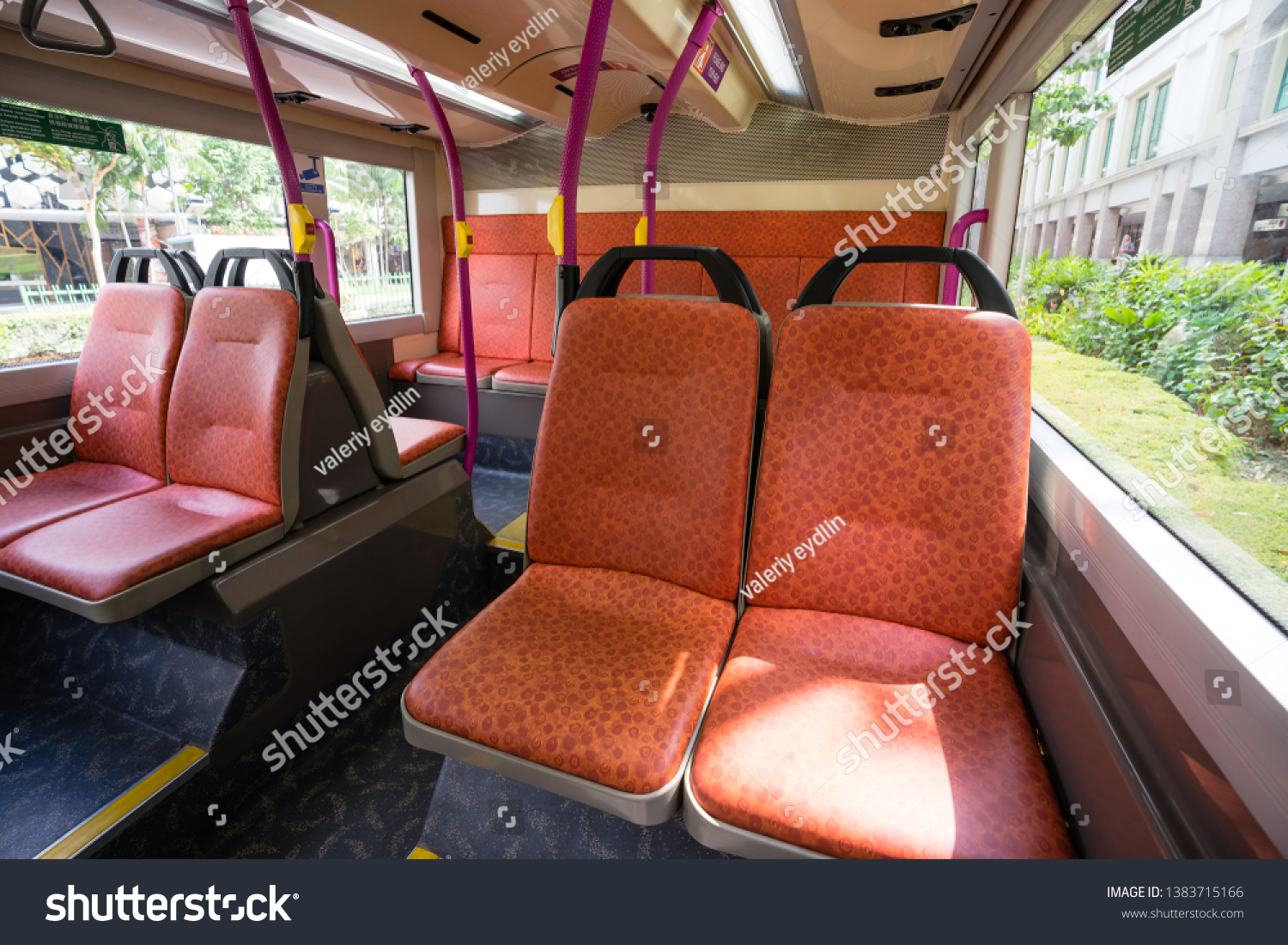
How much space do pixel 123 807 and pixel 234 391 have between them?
4.01 feet

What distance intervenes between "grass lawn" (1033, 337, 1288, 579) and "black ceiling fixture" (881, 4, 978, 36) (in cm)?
138

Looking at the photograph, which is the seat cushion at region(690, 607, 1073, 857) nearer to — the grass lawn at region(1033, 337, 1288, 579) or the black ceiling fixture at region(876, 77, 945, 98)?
the grass lawn at region(1033, 337, 1288, 579)

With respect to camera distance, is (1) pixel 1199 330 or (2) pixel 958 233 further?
(2) pixel 958 233

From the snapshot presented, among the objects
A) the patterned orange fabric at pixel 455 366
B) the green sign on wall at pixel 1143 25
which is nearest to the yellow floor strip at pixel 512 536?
the patterned orange fabric at pixel 455 366

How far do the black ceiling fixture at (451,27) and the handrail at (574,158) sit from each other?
3.20 ft

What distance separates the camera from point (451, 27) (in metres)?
2.67

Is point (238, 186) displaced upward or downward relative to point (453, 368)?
upward

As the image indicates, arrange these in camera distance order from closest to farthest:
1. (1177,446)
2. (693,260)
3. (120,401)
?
(1177,446) → (693,260) → (120,401)

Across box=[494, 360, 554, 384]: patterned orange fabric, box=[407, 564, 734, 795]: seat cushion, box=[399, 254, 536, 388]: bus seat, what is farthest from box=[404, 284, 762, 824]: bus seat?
box=[399, 254, 536, 388]: bus seat

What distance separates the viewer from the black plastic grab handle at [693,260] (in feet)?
5.04

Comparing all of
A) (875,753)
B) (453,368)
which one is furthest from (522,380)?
(875,753)

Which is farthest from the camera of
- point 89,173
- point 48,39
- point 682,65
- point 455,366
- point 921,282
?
point 455,366

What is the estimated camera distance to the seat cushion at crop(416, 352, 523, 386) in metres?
4.38

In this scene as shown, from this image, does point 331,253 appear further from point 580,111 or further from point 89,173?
point 580,111
